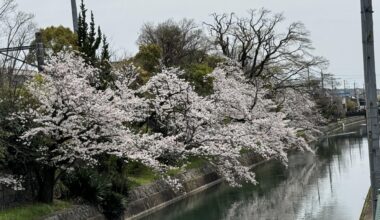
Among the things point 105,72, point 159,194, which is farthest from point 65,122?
point 159,194

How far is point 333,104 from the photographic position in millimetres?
77312

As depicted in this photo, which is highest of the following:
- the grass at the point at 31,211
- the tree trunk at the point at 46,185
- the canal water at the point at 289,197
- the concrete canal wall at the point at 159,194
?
the tree trunk at the point at 46,185

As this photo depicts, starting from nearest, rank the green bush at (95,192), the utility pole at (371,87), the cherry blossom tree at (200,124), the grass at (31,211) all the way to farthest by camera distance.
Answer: the utility pole at (371,87), the grass at (31,211), the green bush at (95,192), the cherry blossom tree at (200,124)

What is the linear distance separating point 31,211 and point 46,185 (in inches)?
57.3

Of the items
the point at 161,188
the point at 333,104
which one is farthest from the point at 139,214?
the point at 333,104

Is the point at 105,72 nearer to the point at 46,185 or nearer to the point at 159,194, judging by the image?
the point at 159,194

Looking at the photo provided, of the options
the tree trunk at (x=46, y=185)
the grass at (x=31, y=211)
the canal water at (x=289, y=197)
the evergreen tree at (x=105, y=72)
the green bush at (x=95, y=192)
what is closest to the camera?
the grass at (x=31, y=211)

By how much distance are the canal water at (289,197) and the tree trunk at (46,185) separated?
13.2 ft

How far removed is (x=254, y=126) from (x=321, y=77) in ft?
66.4

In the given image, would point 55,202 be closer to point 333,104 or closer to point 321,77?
point 321,77

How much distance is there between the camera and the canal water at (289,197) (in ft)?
61.8

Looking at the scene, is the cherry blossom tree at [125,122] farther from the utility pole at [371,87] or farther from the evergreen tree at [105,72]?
the utility pole at [371,87]

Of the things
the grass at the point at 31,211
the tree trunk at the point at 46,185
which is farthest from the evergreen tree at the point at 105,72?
the grass at the point at 31,211

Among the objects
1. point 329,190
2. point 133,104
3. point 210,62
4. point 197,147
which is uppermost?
point 210,62
